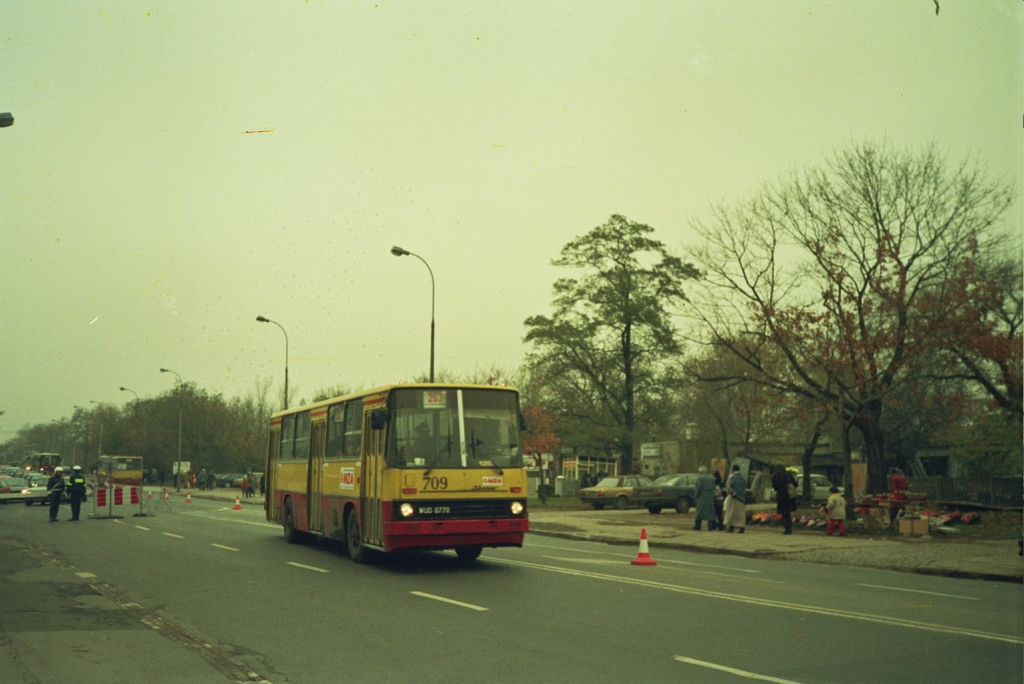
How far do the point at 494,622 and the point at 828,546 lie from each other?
46.1 ft

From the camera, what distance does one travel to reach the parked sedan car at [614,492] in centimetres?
4247


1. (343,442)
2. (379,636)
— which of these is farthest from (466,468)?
(379,636)

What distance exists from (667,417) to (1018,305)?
2475cm

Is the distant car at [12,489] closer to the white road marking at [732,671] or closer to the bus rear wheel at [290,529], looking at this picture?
the bus rear wheel at [290,529]

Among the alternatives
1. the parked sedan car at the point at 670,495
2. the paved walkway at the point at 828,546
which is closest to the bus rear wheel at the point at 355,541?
the paved walkway at the point at 828,546

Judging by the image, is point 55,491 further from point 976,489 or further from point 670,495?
point 976,489

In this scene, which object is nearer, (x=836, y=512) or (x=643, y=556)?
(x=643, y=556)

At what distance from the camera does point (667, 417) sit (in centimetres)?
5378

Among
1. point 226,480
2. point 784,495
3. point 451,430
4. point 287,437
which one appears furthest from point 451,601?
point 226,480

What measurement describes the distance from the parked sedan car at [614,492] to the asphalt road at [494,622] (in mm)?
23304

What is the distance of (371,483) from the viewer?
17.0 meters

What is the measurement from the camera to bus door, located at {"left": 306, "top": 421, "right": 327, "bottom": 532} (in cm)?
2067

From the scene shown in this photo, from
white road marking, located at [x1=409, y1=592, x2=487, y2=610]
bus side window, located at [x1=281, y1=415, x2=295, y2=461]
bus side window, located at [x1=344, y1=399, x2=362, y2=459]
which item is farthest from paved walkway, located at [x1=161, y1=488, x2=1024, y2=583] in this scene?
white road marking, located at [x1=409, y1=592, x2=487, y2=610]

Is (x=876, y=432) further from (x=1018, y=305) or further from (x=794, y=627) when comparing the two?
(x=794, y=627)
